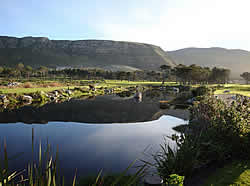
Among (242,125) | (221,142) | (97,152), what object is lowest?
(97,152)

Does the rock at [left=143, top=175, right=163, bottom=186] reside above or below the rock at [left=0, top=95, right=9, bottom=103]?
below

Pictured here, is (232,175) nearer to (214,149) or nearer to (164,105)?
(214,149)

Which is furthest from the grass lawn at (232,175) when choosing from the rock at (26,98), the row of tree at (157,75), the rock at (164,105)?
the row of tree at (157,75)

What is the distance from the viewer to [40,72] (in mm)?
105188

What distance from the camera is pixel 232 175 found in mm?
6395

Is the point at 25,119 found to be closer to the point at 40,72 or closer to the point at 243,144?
the point at 243,144

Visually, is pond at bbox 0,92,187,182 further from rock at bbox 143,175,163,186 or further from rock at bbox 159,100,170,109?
rock at bbox 159,100,170,109

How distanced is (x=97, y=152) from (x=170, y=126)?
873 centimetres

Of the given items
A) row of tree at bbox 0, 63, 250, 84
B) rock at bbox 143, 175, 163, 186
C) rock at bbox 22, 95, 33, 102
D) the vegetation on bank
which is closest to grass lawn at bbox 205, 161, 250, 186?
the vegetation on bank

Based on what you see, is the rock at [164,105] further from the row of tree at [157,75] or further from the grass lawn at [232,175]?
the row of tree at [157,75]

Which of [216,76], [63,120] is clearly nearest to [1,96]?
[63,120]

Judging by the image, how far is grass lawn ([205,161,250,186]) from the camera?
5.98m

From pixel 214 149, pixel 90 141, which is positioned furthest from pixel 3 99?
pixel 214 149

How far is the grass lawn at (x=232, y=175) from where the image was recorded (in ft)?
19.6
